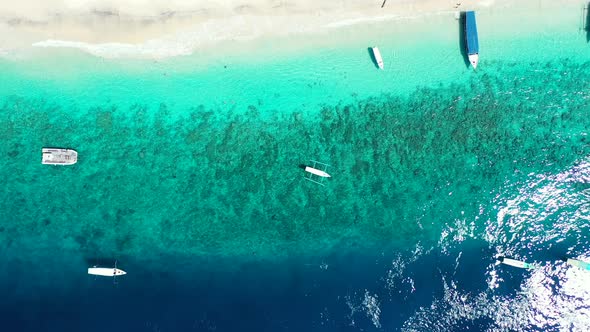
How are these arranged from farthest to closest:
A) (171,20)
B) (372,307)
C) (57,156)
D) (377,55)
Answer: (372,307)
(377,55)
(171,20)
(57,156)

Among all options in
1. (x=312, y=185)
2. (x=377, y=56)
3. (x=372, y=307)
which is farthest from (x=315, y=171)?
(x=372, y=307)

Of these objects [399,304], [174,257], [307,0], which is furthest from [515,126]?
[174,257]

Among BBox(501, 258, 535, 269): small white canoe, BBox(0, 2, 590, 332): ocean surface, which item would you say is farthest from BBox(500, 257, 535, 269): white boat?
BBox(0, 2, 590, 332): ocean surface

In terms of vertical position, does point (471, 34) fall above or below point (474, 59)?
above

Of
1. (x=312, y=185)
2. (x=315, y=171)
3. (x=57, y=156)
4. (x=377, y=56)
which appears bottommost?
(x=312, y=185)

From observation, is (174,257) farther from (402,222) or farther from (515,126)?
(515,126)

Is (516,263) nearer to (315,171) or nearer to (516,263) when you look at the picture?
(516,263)

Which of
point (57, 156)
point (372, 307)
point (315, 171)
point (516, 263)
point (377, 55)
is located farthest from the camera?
point (372, 307)

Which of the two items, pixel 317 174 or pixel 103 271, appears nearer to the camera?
pixel 103 271
